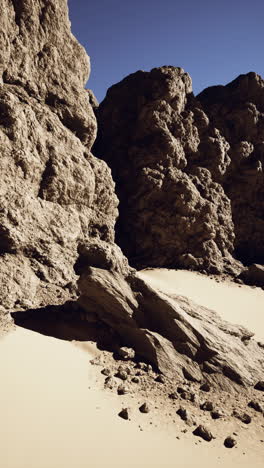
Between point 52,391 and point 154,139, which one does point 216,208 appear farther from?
point 52,391

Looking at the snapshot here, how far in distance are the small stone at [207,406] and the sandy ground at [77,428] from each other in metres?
0.63

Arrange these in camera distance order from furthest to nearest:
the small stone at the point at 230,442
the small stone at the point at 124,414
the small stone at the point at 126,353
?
the small stone at the point at 126,353 < the small stone at the point at 124,414 < the small stone at the point at 230,442

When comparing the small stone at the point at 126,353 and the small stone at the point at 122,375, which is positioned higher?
the small stone at the point at 126,353

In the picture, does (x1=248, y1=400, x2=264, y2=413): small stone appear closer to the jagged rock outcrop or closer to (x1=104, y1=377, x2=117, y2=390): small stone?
the jagged rock outcrop

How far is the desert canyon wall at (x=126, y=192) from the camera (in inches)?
277

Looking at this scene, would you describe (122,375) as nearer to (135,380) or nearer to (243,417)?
(135,380)

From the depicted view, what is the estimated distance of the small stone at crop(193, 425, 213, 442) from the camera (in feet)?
15.0

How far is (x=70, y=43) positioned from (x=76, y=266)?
970 centimetres

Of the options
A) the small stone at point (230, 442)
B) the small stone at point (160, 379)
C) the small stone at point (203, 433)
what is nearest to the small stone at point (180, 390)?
the small stone at point (160, 379)

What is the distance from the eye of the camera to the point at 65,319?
739cm

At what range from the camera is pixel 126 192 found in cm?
1895

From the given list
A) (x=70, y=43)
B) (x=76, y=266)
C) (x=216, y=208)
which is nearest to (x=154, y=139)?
(x=216, y=208)

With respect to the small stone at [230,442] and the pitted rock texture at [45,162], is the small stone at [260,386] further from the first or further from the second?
the pitted rock texture at [45,162]

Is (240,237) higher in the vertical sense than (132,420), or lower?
higher
